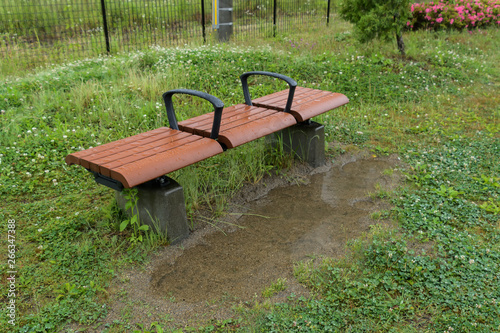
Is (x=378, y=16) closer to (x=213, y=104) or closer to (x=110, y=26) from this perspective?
(x=213, y=104)

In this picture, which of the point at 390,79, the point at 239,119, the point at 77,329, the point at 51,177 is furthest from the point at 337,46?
the point at 77,329

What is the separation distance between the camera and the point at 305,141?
4.40 m

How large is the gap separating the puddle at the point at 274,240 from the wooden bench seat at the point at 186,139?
0.64m

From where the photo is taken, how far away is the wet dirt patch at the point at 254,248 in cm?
265

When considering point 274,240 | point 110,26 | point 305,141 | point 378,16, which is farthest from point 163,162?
point 110,26

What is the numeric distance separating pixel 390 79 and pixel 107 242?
4.93m

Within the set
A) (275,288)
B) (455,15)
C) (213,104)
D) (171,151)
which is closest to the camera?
(275,288)

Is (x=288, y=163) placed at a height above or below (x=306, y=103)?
below

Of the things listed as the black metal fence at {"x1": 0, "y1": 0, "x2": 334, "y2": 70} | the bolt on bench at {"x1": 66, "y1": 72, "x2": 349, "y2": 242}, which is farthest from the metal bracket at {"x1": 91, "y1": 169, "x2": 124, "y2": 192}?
the black metal fence at {"x1": 0, "y1": 0, "x2": 334, "y2": 70}

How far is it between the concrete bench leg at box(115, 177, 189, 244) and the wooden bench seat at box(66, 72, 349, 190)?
0.22 m

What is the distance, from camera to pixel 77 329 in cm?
244

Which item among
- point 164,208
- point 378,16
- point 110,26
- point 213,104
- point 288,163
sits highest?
point 378,16

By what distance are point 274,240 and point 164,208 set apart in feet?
2.74

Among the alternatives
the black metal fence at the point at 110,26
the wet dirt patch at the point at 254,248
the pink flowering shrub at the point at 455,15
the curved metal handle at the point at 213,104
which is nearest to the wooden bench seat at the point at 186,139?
the curved metal handle at the point at 213,104
